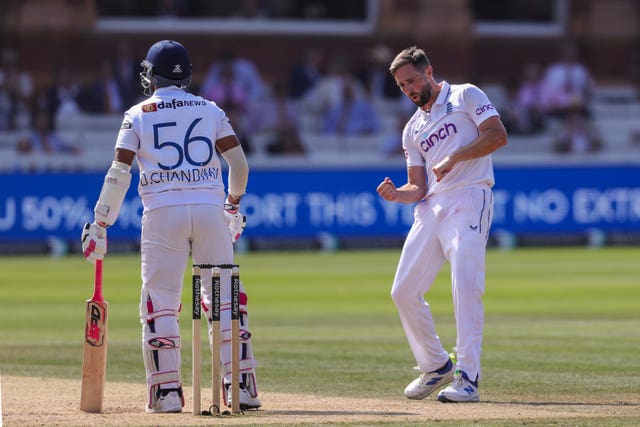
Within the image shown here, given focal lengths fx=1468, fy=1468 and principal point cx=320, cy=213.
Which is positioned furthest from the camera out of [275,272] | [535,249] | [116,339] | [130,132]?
[535,249]

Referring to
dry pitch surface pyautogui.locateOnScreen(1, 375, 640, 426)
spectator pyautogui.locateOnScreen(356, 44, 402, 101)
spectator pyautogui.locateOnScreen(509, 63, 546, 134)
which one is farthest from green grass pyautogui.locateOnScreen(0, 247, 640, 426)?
spectator pyautogui.locateOnScreen(356, 44, 402, 101)

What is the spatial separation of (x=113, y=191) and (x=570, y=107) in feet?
66.7

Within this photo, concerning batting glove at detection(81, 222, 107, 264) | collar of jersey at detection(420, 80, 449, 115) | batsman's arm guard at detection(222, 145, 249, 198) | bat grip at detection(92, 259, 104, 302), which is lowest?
bat grip at detection(92, 259, 104, 302)

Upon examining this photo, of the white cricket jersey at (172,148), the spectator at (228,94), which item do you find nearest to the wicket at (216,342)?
the white cricket jersey at (172,148)

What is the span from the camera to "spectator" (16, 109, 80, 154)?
79.3 ft

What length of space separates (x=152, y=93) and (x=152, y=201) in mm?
734

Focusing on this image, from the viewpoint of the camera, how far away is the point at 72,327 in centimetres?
1391

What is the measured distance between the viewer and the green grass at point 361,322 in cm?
1010

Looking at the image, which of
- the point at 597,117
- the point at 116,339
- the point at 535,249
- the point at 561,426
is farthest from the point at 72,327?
the point at 597,117

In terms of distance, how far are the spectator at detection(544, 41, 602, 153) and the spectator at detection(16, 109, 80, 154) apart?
9160 millimetres

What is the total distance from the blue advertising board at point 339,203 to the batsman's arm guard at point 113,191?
1361 centimetres

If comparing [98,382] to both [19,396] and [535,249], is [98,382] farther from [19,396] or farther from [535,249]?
[535,249]

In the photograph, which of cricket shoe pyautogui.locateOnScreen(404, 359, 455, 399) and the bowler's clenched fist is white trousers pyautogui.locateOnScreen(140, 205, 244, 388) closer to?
the bowler's clenched fist

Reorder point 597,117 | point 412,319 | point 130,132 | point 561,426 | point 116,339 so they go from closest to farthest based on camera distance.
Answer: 1. point 561,426
2. point 130,132
3. point 412,319
4. point 116,339
5. point 597,117
